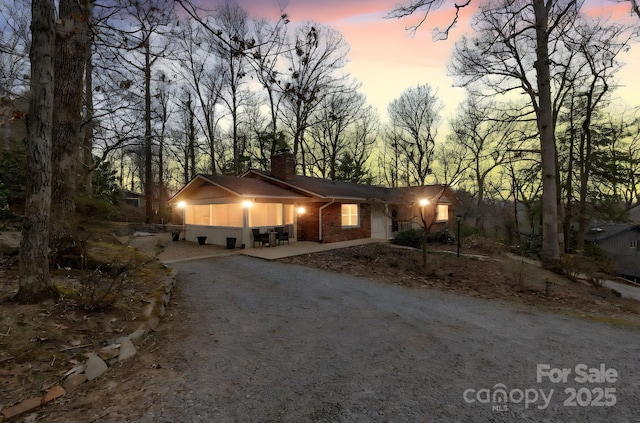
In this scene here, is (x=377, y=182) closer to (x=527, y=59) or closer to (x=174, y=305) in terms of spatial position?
(x=527, y=59)

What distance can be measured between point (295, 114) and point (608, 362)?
25295mm

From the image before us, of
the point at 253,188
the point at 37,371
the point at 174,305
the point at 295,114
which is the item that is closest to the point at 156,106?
the point at 295,114

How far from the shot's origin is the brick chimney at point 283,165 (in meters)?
16.5

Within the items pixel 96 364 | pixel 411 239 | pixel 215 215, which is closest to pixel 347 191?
pixel 411 239

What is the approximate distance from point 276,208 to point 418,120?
66.4 ft

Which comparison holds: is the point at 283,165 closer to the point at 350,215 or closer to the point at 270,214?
the point at 270,214

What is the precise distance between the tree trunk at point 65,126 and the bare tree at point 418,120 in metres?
26.0

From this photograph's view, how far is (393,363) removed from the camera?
337 centimetres

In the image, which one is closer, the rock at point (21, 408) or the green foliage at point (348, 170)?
the rock at point (21, 408)

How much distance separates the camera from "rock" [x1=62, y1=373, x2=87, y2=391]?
8.64 feet

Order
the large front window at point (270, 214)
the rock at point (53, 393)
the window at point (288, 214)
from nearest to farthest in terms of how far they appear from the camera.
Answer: the rock at point (53, 393) < the large front window at point (270, 214) < the window at point (288, 214)

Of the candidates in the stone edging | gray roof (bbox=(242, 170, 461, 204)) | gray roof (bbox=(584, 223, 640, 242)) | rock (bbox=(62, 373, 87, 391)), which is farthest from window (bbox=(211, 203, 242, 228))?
gray roof (bbox=(584, 223, 640, 242))

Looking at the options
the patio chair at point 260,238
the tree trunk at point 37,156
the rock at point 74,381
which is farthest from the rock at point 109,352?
the patio chair at point 260,238

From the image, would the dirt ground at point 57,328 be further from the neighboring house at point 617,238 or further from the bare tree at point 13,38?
the neighboring house at point 617,238
